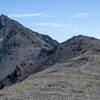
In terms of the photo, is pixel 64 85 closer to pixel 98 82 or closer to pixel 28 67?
pixel 98 82

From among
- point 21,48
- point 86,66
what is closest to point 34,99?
point 86,66

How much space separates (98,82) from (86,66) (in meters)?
10.8

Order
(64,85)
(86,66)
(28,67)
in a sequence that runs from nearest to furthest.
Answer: (64,85) → (86,66) → (28,67)

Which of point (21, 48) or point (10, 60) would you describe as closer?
point (10, 60)

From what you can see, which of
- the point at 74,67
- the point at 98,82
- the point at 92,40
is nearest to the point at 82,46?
the point at 92,40

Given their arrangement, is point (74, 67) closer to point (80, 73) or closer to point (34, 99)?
point (80, 73)

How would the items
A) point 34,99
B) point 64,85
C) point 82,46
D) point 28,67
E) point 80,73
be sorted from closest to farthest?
point 34,99
point 64,85
point 80,73
point 82,46
point 28,67

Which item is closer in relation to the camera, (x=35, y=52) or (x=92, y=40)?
(x=92, y=40)

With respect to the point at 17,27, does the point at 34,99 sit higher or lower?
lower

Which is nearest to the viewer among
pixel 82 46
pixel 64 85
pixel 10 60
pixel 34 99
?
pixel 34 99

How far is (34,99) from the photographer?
31.3 m

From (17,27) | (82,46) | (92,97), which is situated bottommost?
(92,97)

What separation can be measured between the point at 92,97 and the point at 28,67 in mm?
71405

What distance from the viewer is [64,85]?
36.2 metres
